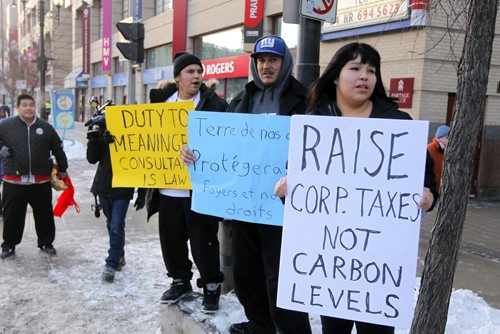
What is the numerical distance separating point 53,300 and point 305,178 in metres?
3.02

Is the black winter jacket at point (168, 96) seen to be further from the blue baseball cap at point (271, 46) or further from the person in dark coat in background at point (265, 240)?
the blue baseball cap at point (271, 46)

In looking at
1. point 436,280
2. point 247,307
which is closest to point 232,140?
point 247,307

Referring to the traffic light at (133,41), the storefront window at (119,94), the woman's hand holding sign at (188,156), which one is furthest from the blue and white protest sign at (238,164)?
the storefront window at (119,94)

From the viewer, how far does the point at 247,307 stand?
2.89 meters

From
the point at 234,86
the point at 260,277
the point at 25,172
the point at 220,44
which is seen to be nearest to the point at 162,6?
the point at 220,44

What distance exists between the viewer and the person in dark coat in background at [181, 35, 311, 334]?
102 inches

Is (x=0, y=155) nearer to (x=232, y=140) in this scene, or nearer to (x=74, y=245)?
(x=74, y=245)

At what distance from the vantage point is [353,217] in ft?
6.91

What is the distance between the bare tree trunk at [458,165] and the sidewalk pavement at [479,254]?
2.66 meters

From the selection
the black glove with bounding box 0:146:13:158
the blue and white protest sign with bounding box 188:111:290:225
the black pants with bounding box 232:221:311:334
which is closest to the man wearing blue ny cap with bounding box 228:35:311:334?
the black pants with bounding box 232:221:311:334

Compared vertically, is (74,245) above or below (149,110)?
below

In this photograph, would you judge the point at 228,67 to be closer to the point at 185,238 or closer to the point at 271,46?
the point at 185,238

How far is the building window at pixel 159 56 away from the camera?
23297 mm

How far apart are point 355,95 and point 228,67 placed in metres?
15.5
